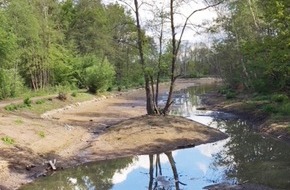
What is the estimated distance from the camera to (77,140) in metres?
24.9

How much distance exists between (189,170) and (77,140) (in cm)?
850

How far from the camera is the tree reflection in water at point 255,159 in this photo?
1653 centimetres

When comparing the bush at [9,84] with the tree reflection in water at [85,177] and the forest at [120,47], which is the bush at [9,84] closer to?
the forest at [120,47]

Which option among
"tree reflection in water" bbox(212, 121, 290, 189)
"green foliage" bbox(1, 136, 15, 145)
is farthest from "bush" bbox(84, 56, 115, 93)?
"green foliage" bbox(1, 136, 15, 145)

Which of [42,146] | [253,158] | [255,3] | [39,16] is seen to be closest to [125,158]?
[42,146]

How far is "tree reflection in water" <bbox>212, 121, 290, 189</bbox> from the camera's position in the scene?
54.2 feet

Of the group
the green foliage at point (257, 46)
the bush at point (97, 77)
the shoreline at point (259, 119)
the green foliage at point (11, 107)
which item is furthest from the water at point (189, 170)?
the bush at point (97, 77)

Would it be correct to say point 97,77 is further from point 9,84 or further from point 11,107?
point 11,107

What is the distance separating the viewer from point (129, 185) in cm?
1698

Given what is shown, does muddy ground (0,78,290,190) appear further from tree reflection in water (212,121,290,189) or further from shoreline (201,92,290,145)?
tree reflection in water (212,121,290,189)

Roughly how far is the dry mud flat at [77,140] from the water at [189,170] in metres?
0.93

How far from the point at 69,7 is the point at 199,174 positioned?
6016 centimetres

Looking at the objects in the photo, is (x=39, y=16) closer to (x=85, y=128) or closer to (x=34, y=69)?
(x=34, y=69)

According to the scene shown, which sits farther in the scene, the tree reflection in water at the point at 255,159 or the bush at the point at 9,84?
the bush at the point at 9,84
